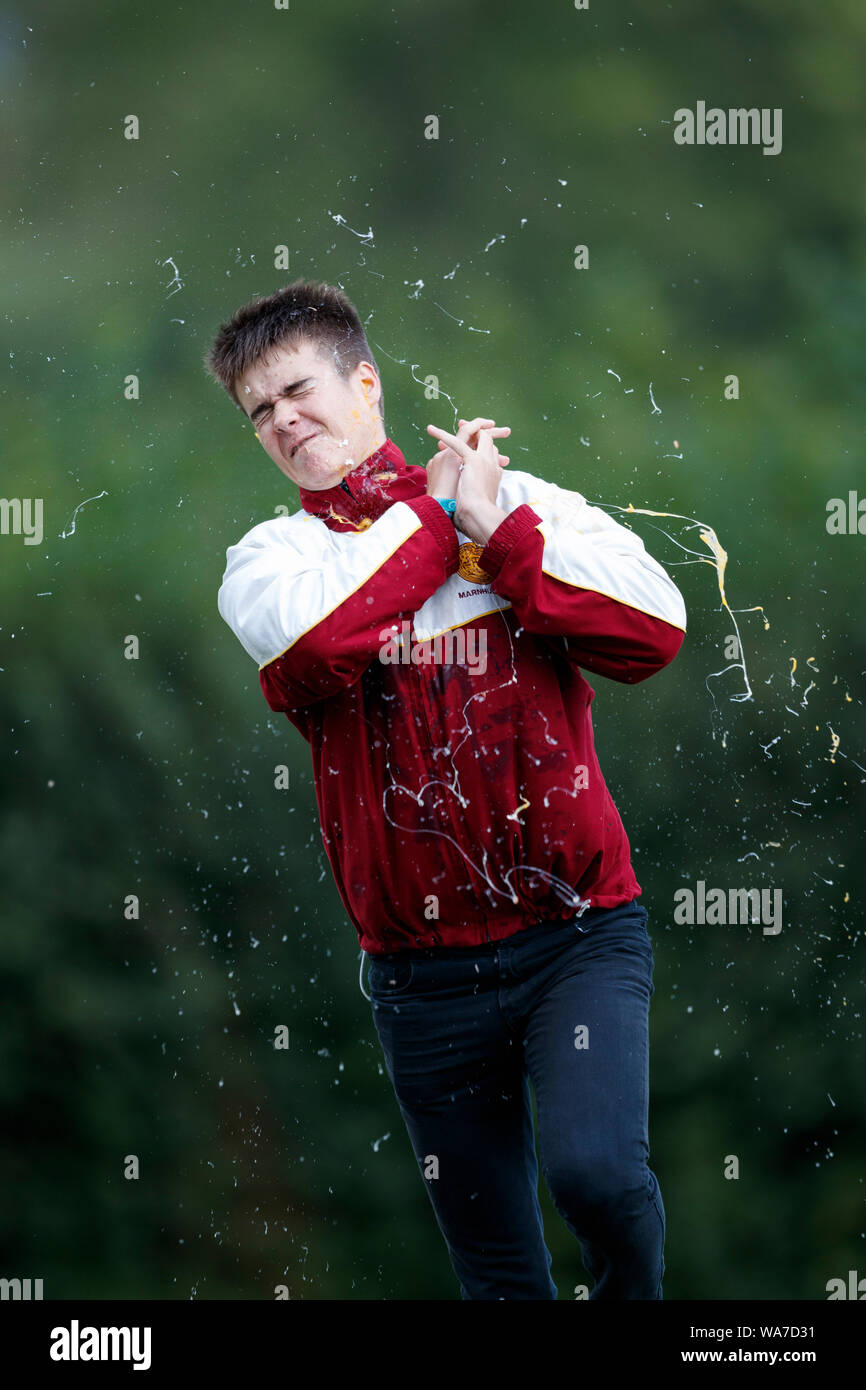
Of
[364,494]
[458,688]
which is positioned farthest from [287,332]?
[458,688]

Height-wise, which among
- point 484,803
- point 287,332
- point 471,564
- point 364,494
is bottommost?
point 484,803

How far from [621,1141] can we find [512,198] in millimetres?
1808

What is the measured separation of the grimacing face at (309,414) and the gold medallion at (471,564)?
203 mm

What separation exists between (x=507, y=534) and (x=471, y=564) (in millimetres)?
99

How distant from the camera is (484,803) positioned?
1.65m

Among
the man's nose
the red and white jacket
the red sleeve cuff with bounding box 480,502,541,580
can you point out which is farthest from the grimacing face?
the red sleeve cuff with bounding box 480,502,541,580

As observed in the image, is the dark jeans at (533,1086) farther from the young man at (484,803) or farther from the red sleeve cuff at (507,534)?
the red sleeve cuff at (507,534)

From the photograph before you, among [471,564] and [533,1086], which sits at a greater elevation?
[471,564]

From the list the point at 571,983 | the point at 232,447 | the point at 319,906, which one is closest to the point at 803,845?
the point at 319,906

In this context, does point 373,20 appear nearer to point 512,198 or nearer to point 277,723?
point 512,198

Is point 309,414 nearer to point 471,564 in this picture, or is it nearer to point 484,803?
point 471,564

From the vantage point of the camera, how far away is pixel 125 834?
8.84 feet
